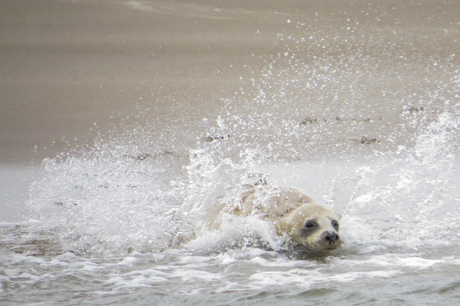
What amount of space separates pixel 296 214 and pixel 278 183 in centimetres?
146

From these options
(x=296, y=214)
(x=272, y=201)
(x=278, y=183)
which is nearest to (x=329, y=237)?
(x=296, y=214)

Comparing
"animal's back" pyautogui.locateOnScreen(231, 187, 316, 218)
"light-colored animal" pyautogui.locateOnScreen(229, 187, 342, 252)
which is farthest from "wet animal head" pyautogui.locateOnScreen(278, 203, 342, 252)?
"animal's back" pyautogui.locateOnScreen(231, 187, 316, 218)

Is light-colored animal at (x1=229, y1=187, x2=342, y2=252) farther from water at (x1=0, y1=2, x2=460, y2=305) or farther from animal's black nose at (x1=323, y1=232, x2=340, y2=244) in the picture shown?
water at (x1=0, y1=2, x2=460, y2=305)

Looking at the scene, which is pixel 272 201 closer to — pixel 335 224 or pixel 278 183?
pixel 335 224

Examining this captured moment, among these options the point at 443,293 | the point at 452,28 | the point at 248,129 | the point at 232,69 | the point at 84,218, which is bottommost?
the point at 84,218

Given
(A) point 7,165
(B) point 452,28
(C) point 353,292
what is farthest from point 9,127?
(B) point 452,28

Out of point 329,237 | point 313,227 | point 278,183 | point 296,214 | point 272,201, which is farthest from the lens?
point 278,183

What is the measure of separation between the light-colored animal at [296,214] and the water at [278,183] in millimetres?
111

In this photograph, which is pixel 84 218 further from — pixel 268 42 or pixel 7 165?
pixel 268 42

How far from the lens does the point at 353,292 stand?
206cm

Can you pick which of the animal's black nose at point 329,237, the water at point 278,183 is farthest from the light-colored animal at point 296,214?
the water at point 278,183

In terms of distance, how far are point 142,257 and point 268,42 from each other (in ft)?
14.1

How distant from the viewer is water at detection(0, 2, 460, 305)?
2314 mm

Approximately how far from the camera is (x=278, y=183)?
15.8 ft
